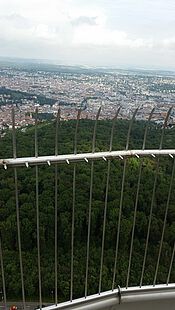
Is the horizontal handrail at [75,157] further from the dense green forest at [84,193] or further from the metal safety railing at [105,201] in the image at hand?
the dense green forest at [84,193]

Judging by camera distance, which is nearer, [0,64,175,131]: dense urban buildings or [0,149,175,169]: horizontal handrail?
[0,149,175,169]: horizontal handrail

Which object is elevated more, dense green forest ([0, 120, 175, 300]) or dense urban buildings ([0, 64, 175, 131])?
dense urban buildings ([0, 64, 175, 131])

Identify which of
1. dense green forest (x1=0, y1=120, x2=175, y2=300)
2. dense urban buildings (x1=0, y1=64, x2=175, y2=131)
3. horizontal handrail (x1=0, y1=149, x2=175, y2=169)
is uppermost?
dense urban buildings (x1=0, y1=64, x2=175, y2=131)

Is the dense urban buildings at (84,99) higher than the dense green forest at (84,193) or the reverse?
higher

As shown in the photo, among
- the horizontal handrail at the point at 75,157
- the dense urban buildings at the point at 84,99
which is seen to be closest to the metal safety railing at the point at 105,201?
the horizontal handrail at the point at 75,157

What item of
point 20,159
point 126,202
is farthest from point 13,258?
point 20,159

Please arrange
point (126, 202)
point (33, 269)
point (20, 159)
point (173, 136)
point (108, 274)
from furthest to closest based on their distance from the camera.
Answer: point (33, 269)
point (108, 274)
point (126, 202)
point (173, 136)
point (20, 159)

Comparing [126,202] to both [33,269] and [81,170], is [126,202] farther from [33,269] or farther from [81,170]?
[33,269]

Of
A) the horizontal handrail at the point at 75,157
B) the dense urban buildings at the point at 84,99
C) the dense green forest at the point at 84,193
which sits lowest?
the dense green forest at the point at 84,193

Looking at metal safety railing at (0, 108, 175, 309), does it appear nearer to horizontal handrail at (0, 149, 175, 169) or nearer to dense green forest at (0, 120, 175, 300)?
horizontal handrail at (0, 149, 175, 169)

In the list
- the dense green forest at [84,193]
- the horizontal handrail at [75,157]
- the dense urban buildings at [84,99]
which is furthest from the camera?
the dense green forest at [84,193]

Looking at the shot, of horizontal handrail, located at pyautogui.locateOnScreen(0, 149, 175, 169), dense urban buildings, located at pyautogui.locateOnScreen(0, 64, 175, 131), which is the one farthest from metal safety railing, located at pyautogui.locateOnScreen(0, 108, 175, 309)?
dense urban buildings, located at pyautogui.locateOnScreen(0, 64, 175, 131)
